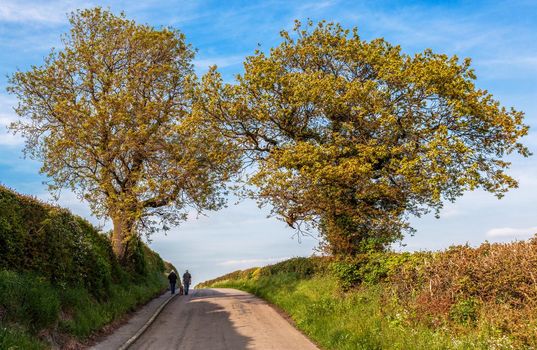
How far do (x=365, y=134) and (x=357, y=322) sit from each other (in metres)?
13.0

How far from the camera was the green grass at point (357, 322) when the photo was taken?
1334 centimetres

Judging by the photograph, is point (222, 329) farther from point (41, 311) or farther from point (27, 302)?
point (27, 302)

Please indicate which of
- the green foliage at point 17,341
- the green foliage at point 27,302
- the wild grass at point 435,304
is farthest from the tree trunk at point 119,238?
the green foliage at point 17,341

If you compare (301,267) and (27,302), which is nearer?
(27,302)

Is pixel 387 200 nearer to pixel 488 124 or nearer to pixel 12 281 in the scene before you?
pixel 488 124

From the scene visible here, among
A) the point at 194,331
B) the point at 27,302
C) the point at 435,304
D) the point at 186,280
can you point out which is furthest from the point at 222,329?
the point at 186,280

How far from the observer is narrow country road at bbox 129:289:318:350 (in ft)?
57.6

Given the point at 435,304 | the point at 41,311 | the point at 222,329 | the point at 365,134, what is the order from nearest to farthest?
the point at 41,311 < the point at 435,304 < the point at 222,329 < the point at 365,134

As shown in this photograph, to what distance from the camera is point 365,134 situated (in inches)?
1085

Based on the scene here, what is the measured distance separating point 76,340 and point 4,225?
4650 millimetres

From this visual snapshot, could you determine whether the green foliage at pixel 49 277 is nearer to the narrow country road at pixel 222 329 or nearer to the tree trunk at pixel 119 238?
the narrow country road at pixel 222 329

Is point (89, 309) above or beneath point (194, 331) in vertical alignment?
above

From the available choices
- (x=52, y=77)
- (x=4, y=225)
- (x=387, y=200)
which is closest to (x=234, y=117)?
(x=387, y=200)

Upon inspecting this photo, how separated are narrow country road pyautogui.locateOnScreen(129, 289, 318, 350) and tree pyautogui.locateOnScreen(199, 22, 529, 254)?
6.15m
